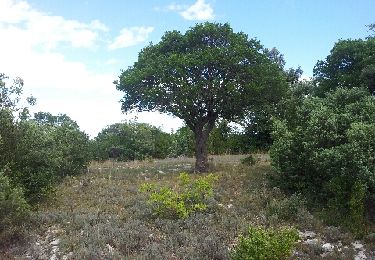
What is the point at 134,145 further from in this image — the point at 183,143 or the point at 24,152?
the point at 24,152

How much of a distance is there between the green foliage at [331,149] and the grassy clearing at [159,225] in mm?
1162

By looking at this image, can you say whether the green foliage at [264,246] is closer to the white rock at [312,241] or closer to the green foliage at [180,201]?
the white rock at [312,241]

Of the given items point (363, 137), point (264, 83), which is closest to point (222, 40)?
point (264, 83)

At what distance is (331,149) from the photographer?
16891 mm

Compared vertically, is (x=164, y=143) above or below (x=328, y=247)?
above

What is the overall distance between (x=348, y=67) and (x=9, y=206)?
1986 cm

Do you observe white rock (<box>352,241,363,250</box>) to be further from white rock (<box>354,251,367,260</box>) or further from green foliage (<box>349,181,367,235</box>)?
green foliage (<box>349,181,367,235</box>)

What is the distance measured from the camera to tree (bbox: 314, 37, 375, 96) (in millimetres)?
23284

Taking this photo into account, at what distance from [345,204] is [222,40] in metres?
11.8

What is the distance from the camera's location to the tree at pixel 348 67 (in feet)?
76.4

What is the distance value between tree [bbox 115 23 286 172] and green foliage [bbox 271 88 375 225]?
3523 millimetres

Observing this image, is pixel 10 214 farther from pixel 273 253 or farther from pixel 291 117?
pixel 291 117

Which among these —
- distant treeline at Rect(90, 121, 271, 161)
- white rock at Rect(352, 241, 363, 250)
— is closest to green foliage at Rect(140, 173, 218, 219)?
white rock at Rect(352, 241, 363, 250)

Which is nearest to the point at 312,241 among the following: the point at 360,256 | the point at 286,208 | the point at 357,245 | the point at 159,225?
the point at 357,245
